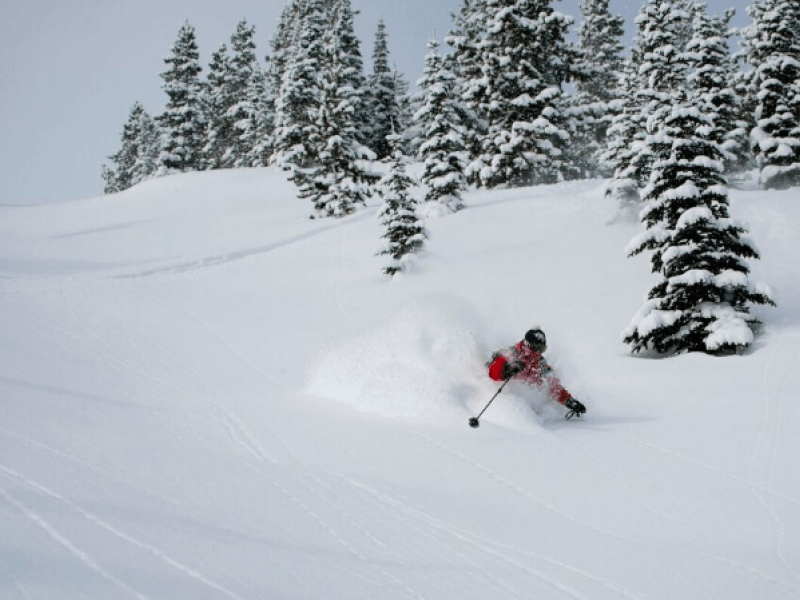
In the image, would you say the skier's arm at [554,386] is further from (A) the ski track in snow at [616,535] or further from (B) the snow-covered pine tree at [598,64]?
(B) the snow-covered pine tree at [598,64]

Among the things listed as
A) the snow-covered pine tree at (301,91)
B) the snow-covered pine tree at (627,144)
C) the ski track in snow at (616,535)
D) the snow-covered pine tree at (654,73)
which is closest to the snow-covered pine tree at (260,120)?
the snow-covered pine tree at (301,91)

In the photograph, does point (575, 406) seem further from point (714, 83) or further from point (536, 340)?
point (714, 83)

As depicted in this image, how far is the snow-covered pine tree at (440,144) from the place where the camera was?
2555 centimetres

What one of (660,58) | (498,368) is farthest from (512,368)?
(660,58)

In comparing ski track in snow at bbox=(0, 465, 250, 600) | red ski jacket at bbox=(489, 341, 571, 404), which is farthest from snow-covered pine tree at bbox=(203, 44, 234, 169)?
ski track in snow at bbox=(0, 465, 250, 600)

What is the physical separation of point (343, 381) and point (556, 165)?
934 inches

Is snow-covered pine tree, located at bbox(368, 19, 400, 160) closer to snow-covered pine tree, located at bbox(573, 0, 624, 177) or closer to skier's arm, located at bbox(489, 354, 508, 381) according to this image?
snow-covered pine tree, located at bbox(573, 0, 624, 177)

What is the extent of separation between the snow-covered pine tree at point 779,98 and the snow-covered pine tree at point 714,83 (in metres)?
1.41

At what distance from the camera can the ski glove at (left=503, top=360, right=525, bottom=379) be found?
7.80 metres

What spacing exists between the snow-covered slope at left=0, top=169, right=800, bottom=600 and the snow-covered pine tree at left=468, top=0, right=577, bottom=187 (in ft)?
41.6

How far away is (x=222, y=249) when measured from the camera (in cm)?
2478

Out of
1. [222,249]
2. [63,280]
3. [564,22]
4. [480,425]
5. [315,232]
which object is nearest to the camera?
[480,425]

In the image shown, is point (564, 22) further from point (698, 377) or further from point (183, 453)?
point (183, 453)

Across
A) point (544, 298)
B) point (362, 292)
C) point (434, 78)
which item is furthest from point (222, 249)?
point (544, 298)
